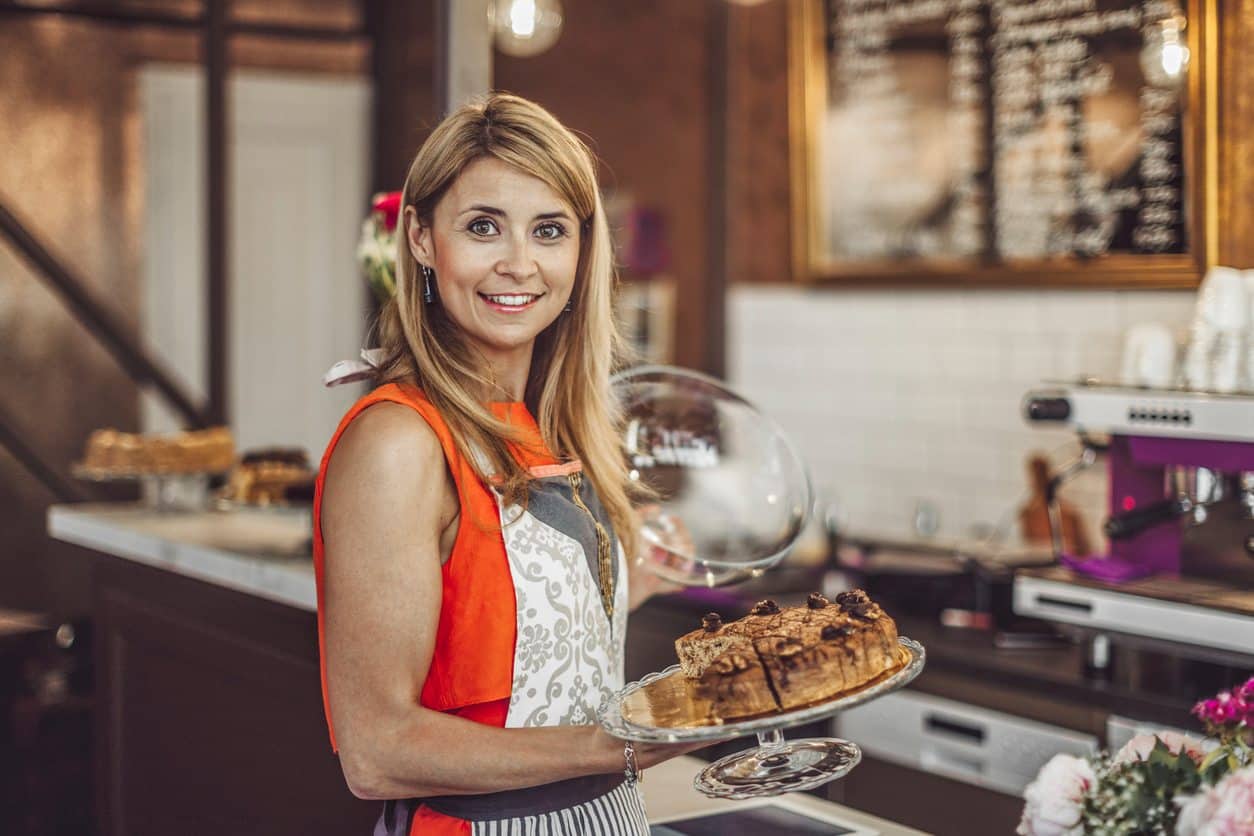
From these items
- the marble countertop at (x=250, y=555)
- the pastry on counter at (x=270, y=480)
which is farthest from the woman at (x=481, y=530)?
the pastry on counter at (x=270, y=480)

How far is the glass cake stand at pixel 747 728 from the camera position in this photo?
1.37 m

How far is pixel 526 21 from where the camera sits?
2.88 metres

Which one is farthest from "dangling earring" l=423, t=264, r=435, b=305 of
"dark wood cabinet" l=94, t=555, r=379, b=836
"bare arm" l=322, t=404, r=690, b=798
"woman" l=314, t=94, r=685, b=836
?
"dark wood cabinet" l=94, t=555, r=379, b=836

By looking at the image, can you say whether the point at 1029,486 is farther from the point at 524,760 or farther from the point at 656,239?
the point at 524,760

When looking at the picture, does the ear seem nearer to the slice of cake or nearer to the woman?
the woman

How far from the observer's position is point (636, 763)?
143 cm

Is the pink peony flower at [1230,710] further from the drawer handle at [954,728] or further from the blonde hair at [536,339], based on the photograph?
the drawer handle at [954,728]

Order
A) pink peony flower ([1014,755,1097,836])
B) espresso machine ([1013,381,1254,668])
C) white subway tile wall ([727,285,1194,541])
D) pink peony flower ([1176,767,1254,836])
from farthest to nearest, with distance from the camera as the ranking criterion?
white subway tile wall ([727,285,1194,541]), espresso machine ([1013,381,1254,668]), pink peony flower ([1014,755,1097,836]), pink peony flower ([1176,767,1254,836])

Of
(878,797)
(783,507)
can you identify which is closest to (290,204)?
(878,797)

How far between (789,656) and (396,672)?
40 centimetres

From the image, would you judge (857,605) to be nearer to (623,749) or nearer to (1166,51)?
(623,749)

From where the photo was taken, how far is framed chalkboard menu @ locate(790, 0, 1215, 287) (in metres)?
3.25

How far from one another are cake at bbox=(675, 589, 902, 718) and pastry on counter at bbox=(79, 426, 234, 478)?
235cm

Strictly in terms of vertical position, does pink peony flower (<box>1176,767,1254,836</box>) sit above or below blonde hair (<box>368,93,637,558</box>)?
below
